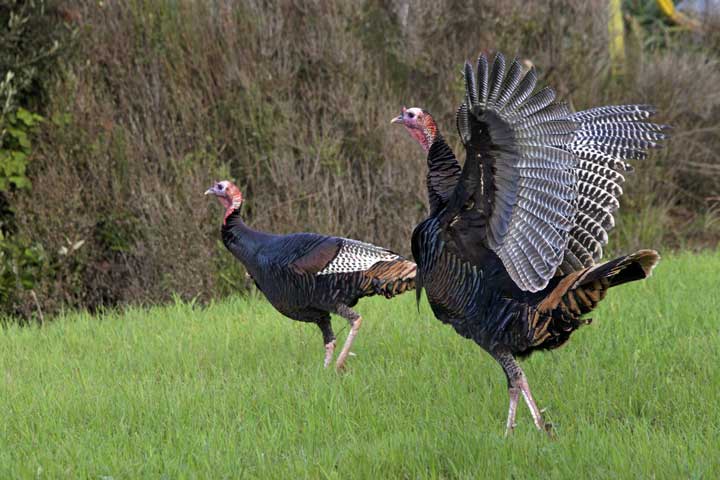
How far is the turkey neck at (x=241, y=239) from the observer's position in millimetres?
6719

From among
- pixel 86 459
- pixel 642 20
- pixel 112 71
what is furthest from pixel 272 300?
pixel 642 20

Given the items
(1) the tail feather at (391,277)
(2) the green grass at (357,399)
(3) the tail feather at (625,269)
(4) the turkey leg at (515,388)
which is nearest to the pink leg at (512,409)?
(4) the turkey leg at (515,388)

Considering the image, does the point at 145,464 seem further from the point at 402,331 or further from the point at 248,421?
the point at 402,331

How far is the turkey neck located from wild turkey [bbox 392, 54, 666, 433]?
5.27 ft

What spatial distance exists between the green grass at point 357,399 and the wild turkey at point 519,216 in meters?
0.49

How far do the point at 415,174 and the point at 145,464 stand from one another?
19.8 ft

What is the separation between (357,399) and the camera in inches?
220

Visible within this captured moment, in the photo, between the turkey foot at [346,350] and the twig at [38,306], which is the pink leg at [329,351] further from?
the twig at [38,306]

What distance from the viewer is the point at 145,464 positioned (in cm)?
461

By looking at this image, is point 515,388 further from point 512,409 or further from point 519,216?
point 519,216

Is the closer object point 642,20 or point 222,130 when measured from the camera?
point 222,130

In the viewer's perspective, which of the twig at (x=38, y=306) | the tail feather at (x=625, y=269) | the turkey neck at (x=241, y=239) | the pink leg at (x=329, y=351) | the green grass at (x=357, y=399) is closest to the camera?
the tail feather at (x=625, y=269)

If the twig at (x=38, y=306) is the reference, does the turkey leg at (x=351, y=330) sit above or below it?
above

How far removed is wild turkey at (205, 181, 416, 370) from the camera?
6.45 meters
